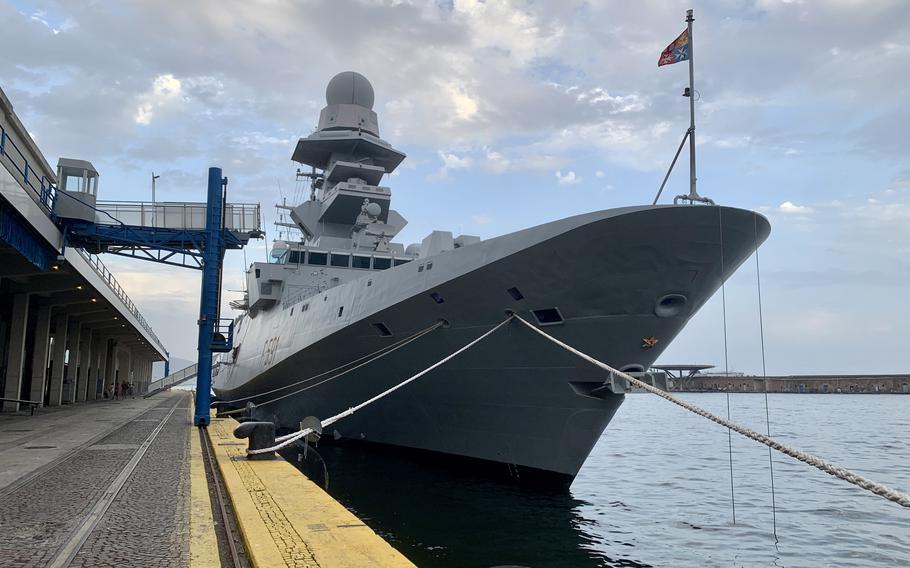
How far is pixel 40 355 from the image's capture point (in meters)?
26.7

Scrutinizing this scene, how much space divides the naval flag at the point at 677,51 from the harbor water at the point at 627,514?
7.57 meters

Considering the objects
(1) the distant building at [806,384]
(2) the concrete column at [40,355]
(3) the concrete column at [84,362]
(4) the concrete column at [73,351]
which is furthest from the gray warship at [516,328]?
(1) the distant building at [806,384]

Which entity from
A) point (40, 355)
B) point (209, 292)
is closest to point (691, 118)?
point (209, 292)

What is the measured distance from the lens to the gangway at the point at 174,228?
16734 mm

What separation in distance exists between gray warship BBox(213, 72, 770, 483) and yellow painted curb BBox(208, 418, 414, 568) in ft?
15.3

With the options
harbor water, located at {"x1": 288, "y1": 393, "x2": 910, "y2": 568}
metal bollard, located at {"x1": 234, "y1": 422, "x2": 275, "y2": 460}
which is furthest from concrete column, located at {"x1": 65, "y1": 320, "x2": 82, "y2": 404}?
metal bollard, located at {"x1": 234, "y1": 422, "x2": 275, "y2": 460}

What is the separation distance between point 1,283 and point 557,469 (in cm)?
2246

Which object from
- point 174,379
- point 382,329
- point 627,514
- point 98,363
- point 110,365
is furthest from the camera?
point 174,379

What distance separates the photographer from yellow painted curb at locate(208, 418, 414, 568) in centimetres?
467

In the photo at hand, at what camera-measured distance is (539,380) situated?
11750 millimetres

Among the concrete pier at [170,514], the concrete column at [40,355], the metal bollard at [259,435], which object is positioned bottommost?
the concrete pier at [170,514]

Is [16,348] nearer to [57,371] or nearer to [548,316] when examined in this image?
[57,371]

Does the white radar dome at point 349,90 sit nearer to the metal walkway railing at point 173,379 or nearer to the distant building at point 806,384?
the metal walkway railing at point 173,379

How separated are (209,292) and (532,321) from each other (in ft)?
32.0
